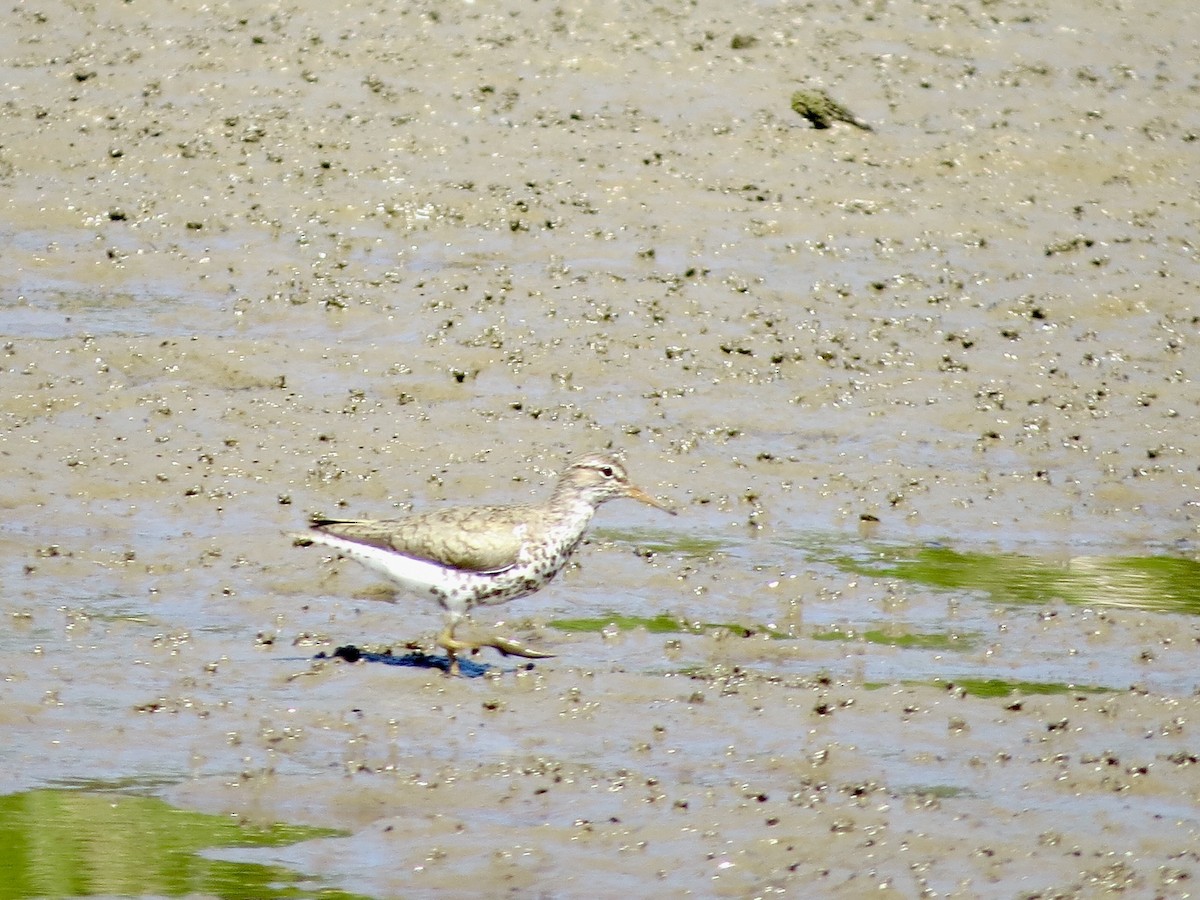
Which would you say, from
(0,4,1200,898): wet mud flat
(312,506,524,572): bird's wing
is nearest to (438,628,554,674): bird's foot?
(0,4,1200,898): wet mud flat

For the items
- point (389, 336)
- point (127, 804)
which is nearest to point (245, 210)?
point (389, 336)


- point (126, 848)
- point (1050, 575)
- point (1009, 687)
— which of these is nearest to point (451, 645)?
point (126, 848)

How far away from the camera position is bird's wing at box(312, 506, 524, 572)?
945 centimetres

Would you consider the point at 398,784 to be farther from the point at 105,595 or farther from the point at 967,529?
the point at 967,529

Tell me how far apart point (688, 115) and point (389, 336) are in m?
4.32

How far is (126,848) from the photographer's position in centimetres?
772

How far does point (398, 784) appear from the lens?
26.6 ft

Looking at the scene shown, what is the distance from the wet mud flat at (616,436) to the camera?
7.97 meters

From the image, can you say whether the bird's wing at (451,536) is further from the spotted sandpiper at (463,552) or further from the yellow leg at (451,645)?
the yellow leg at (451,645)

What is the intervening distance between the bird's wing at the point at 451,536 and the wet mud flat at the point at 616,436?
0.51 metres

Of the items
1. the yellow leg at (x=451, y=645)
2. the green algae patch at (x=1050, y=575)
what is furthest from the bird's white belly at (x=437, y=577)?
the green algae patch at (x=1050, y=575)

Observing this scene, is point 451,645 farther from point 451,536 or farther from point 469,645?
point 451,536

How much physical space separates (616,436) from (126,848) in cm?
537

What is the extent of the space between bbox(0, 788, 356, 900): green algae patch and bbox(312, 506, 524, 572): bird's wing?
1905mm
